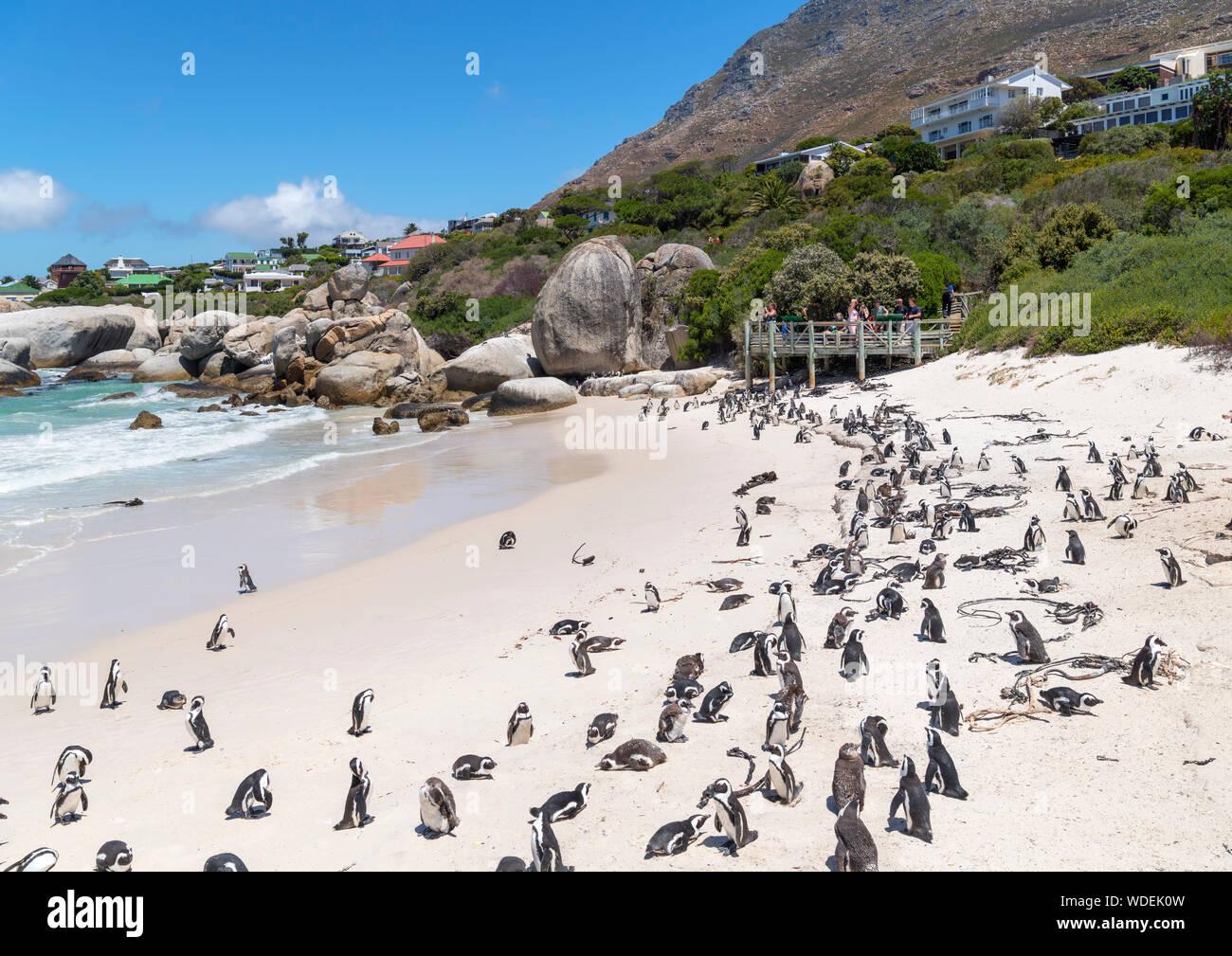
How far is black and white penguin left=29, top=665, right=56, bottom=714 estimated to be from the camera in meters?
7.19

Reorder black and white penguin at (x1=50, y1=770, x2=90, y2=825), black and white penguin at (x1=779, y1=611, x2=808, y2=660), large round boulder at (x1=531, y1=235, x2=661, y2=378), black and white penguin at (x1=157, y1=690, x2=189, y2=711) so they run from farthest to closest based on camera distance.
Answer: large round boulder at (x1=531, y1=235, x2=661, y2=378) → black and white penguin at (x1=157, y1=690, x2=189, y2=711) → black and white penguin at (x1=779, y1=611, x2=808, y2=660) → black and white penguin at (x1=50, y1=770, x2=90, y2=825)

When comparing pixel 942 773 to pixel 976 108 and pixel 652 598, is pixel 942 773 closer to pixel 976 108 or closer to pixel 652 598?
pixel 652 598

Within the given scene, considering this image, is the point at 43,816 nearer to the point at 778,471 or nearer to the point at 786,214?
the point at 778,471

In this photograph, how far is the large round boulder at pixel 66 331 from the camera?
5002 centimetres

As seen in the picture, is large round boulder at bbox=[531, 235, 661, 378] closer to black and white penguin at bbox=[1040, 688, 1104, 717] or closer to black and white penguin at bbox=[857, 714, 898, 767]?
black and white penguin at bbox=[1040, 688, 1104, 717]

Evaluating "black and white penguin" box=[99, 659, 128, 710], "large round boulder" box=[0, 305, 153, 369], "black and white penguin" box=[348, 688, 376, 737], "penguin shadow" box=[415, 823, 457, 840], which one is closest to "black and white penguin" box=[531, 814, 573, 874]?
"penguin shadow" box=[415, 823, 457, 840]

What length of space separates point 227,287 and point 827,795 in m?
99.1

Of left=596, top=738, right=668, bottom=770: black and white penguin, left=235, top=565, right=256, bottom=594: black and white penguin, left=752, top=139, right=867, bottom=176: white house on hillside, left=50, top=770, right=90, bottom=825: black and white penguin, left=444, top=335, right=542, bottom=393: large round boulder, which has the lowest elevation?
left=50, top=770, right=90, bottom=825: black and white penguin

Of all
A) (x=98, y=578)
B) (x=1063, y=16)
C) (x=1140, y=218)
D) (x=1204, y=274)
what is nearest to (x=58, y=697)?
(x=98, y=578)

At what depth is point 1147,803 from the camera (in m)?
4.31

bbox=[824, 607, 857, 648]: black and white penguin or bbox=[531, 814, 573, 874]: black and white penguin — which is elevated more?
bbox=[824, 607, 857, 648]: black and white penguin

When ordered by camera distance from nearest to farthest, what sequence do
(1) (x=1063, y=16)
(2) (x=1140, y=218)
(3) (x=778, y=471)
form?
(3) (x=778, y=471) < (2) (x=1140, y=218) < (1) (x=1063, y=16)

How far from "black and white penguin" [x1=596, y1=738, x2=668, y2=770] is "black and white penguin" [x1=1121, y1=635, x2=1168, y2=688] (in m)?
3.07

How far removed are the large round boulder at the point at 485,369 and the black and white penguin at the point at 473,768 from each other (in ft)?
86.8
